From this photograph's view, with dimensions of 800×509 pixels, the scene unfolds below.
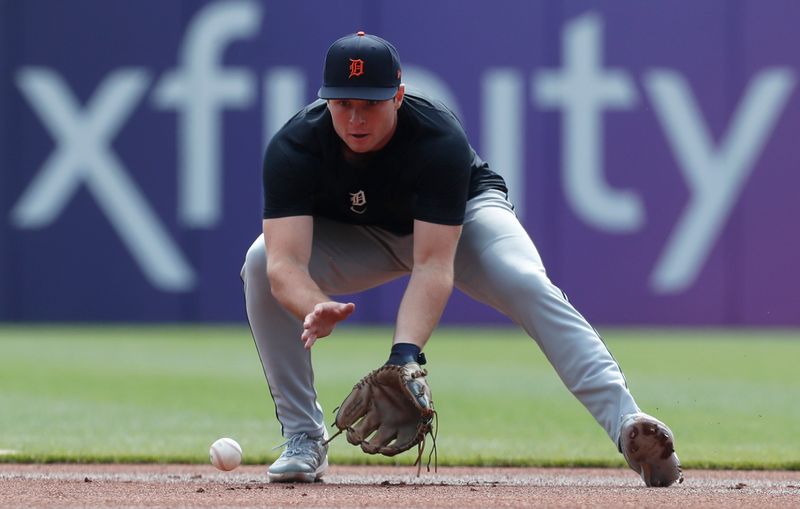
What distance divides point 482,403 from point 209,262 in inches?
235

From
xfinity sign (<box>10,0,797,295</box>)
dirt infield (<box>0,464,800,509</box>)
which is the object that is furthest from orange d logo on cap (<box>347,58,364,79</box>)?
xfinity sign (<box>10,0,797,295</box>)

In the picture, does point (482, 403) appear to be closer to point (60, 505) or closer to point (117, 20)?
point (60, 505)

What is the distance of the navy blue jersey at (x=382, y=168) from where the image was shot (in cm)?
393

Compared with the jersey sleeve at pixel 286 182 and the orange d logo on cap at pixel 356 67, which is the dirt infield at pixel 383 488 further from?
the orange d logo on cap at pixel 356 67

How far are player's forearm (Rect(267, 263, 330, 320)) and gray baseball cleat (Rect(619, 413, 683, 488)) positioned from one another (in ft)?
2.84

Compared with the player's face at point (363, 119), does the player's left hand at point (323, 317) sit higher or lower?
lower

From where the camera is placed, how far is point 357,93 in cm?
378

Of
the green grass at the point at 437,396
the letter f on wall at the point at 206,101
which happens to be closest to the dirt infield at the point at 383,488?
the green grass at the point at 437,396

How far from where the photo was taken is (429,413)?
371 centimetres

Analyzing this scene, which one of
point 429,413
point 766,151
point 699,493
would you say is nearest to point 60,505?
point 429,413

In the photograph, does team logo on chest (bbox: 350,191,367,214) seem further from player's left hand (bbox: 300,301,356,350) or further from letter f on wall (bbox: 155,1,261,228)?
letter f on wall (bbox: 155,1,261,228)

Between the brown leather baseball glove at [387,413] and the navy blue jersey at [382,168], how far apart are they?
0.46m

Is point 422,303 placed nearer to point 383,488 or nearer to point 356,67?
point 383,488

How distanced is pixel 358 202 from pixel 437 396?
3453 millimetres
